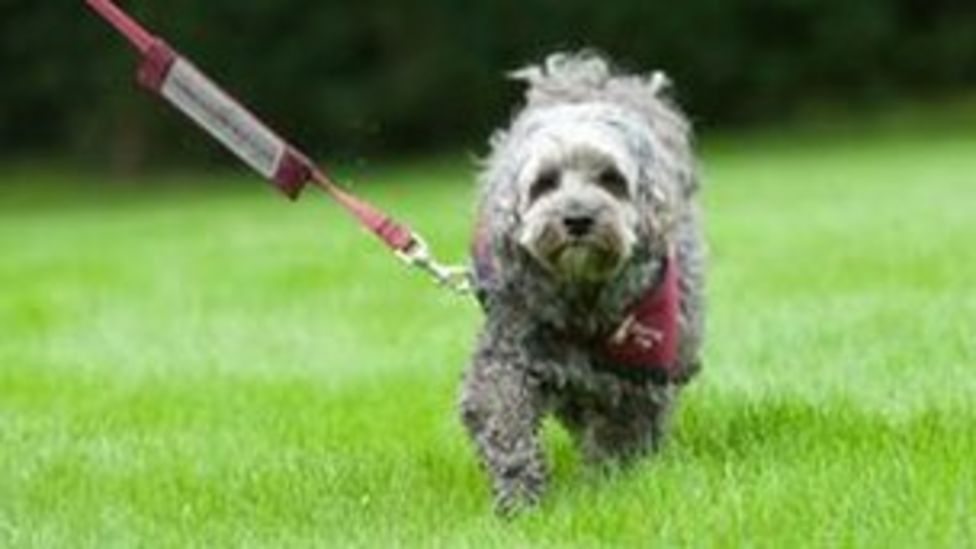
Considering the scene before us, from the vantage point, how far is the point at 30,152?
35.0 m

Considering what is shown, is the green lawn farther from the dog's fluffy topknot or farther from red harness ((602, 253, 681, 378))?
the dog's fluffy topknot

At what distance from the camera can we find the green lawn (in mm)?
6629

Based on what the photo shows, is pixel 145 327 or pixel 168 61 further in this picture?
pixel 145 327

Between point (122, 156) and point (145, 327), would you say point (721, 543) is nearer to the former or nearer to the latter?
point (145, 327)

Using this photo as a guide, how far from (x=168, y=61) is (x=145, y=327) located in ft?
19.4

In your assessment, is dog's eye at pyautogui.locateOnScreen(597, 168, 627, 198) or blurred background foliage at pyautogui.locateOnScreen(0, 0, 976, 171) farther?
blurred background foliage at pyautogui.locateOnScreen(0, 0, 976, 171)

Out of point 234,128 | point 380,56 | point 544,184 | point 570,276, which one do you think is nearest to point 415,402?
point 234,128

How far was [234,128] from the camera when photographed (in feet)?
25.0

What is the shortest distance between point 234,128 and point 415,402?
88.0 inches

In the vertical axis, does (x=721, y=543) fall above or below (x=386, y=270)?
below

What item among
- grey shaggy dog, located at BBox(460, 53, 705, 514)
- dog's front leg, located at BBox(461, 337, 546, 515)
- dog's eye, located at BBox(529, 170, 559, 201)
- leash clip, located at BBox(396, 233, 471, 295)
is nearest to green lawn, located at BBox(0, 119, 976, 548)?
dog's front leg, located at BBox(461, 337, 546, 515)

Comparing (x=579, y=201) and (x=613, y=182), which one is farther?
(x=613, y=182)

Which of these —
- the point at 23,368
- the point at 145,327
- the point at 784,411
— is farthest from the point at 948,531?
the point at 145,327

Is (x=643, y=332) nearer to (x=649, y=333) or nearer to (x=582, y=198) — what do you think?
(x=649, y=333)
